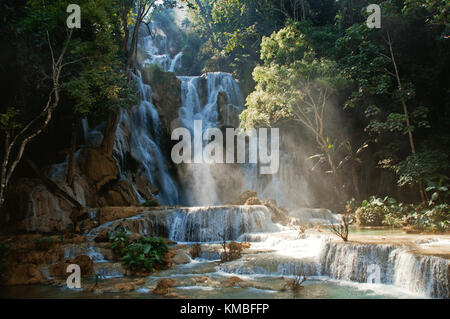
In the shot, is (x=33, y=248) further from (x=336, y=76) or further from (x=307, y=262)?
(x=336, y=76)

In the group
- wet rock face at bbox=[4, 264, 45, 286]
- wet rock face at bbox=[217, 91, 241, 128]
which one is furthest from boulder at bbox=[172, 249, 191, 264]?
wet rock face at bbox=[217, 91, 241, 128]

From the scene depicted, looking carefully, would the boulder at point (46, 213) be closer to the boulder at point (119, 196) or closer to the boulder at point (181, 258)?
the boulder at point (119, 196)

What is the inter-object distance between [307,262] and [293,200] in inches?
497

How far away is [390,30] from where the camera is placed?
1456cm

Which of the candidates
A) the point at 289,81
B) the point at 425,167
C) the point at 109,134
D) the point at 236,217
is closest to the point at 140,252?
the point at 236,217

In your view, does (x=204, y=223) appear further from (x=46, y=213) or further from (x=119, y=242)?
(x=46, y=213)

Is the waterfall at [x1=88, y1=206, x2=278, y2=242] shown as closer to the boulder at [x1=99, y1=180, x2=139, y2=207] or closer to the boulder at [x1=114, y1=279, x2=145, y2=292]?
the boulder at [x1=99, y1=180, x2=139, y2=207]
